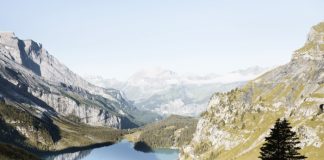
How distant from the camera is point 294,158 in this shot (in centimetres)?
4134

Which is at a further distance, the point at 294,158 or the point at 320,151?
the point at 320,151

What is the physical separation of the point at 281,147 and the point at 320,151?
16540 cm

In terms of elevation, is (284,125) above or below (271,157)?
above

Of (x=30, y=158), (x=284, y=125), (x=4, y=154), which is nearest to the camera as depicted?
(x=284, y=125)

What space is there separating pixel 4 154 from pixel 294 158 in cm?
3548

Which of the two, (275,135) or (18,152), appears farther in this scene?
(18,152)

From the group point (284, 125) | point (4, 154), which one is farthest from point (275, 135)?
point (4, 154)

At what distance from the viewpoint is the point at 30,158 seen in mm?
59719

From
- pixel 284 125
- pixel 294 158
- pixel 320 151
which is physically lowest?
pixel 320 151

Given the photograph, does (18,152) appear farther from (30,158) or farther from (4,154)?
(4,154)

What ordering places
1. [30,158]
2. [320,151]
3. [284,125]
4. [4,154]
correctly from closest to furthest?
[284,125] → [4,154] → [30,158] → [320,151]

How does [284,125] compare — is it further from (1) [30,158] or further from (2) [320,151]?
(2) [320,151]

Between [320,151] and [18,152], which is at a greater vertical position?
[18,152]


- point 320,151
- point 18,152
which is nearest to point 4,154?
point 18,152
